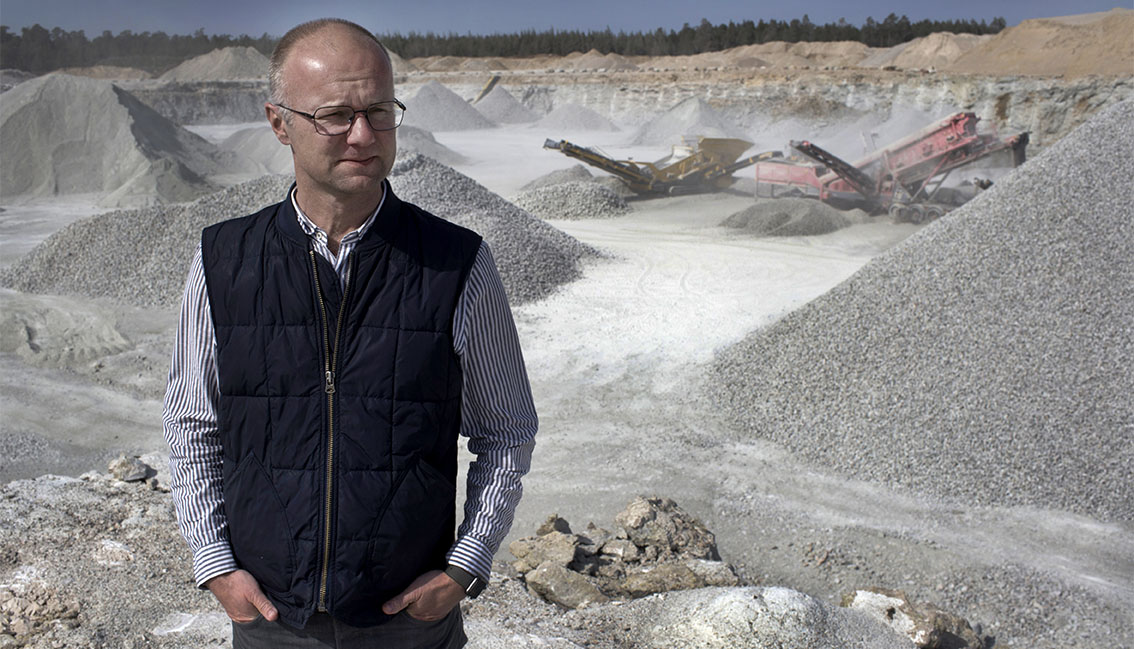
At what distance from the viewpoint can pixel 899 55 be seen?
35531 millimetres

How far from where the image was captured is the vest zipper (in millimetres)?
1483

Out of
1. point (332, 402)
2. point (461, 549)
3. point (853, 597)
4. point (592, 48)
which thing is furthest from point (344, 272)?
point (592, 48)

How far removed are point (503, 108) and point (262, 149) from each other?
13.2 m

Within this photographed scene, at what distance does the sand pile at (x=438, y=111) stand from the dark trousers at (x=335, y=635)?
27158 mm

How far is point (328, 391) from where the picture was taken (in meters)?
1.51

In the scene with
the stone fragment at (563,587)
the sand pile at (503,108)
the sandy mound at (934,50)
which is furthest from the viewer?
the sandy mound at (934,50)

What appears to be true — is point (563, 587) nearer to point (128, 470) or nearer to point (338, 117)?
point (128, 470)

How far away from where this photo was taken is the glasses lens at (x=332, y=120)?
4.77 feet

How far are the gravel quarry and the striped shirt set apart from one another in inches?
51.9

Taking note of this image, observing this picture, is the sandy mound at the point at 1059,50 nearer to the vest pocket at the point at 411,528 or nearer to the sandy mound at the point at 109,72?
the vest pocket at the point at 411,528

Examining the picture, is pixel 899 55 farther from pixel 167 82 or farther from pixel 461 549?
pixel 461 549

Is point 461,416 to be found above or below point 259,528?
above

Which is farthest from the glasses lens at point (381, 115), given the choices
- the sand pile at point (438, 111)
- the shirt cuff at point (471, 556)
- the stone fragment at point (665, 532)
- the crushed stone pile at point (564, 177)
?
the sand pile at point (438, 111)

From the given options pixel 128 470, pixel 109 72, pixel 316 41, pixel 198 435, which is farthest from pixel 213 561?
pixel 109 72
